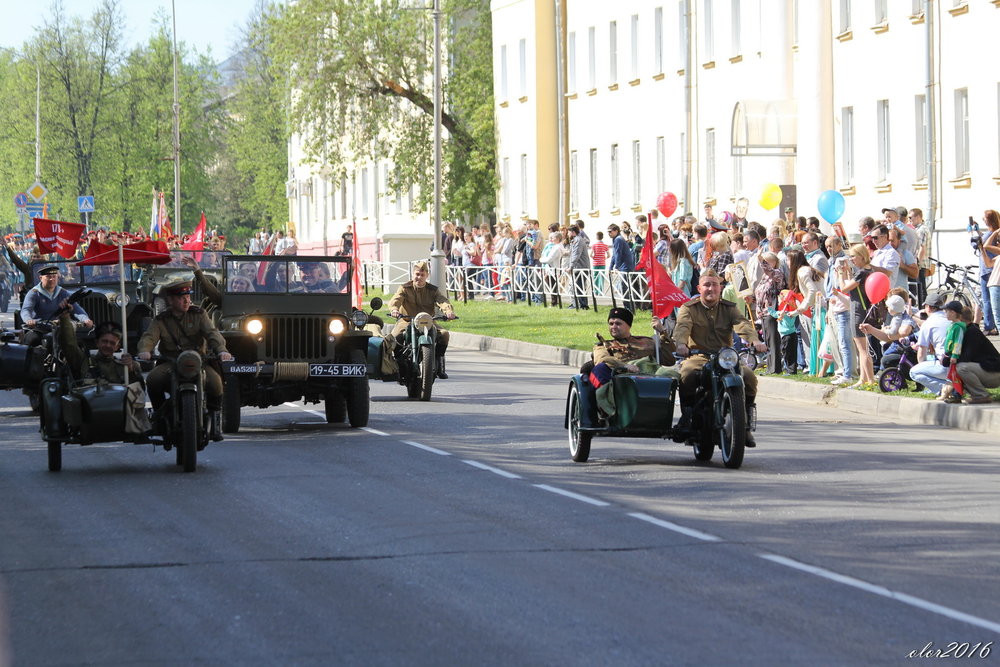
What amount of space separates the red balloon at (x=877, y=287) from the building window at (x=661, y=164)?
28.3 m

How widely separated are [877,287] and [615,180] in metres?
32.2

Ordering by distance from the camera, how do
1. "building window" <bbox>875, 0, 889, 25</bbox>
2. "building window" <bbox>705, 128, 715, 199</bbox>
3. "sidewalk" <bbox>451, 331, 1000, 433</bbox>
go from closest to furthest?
"sidewalk" <bbox>451, 331, 1000, 433</bbox>, "building window" <bbox>875, 0, 889, 25</bbox>, "building window" <bbox>705, 128, 715, 199</bbox>

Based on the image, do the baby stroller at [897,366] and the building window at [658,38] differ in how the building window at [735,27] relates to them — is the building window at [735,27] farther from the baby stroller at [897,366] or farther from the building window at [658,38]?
the baby stroller at [897,366]

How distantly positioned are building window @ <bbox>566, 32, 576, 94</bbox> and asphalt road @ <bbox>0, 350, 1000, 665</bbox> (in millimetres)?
39829

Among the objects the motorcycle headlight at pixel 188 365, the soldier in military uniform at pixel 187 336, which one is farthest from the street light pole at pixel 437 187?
the motorcycle headlight at pixel 188 365

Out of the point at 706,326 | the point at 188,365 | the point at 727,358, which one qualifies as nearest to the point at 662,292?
the point at 706,326

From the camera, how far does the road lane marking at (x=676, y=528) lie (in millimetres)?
11008

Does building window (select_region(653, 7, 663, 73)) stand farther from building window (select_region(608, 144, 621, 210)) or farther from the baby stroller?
the baby stroller

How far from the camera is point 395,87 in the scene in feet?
198

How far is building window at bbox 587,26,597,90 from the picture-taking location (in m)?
54.7

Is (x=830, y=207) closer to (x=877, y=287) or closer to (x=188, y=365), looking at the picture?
(x=877, y=287)

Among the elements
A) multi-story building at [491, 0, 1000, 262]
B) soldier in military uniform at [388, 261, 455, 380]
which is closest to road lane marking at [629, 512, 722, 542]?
soldier in military uniform at [388, 261, 455, 380]

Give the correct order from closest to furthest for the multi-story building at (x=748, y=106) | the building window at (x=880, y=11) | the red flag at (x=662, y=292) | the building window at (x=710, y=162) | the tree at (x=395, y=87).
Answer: the red flag at (x=662, y=292) < the multi-story building at (x=748, y=106) < the building window at (x=880, y=11) < the building window at (x=710, y=162) < the tree at (x=395, y=87)

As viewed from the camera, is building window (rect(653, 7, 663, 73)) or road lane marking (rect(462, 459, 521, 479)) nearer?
road lane marking (rect(462, 459, 521, 479))
